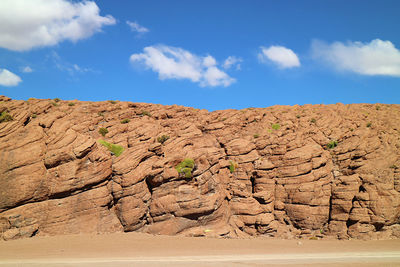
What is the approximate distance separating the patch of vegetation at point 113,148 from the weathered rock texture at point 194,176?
633 millimetres

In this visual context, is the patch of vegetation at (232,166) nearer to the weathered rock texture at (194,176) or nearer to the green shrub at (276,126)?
the weathered rock texture at (194,176)

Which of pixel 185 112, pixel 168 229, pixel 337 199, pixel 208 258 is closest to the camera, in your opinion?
pixel 208 258

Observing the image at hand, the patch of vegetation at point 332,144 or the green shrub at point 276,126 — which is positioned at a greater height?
the green shrub at point 276,126

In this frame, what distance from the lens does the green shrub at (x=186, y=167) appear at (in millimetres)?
25750

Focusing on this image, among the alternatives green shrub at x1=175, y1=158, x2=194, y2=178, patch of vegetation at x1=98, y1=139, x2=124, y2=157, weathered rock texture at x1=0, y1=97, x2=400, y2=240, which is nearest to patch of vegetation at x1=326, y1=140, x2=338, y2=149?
weathered rock texture at x1=0, y1=97, x2=400, y2=240

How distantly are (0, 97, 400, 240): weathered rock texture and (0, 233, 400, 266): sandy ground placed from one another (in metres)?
1.22

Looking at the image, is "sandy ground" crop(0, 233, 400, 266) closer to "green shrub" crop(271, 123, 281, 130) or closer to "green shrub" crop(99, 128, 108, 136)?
"green shrub" crop(99, 128, 108, 136)

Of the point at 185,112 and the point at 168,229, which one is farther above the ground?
the point at 185,112

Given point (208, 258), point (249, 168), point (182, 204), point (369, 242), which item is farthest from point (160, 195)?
point (369, 242)

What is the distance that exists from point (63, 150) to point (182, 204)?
35.3 feet

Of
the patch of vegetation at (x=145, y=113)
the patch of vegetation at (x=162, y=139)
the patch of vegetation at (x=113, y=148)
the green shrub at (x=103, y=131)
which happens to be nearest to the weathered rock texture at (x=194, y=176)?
the patch of vegetation at (x=145, y=113)

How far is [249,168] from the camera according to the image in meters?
30.0

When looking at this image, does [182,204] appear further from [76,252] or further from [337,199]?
[337,199]

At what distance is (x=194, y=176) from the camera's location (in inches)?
1027
